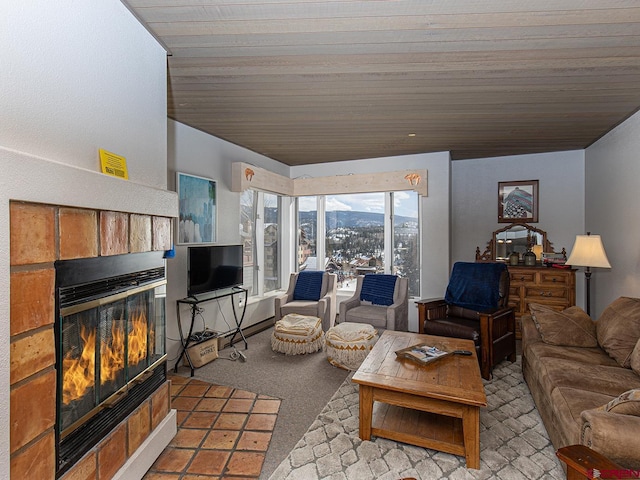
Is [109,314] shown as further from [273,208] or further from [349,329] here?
[273,208]

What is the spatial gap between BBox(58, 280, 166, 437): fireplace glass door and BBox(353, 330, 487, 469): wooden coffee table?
1.29 meters

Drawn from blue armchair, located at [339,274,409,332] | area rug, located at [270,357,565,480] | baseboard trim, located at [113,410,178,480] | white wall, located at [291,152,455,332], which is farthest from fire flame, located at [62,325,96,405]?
white wall, located at [291,152,455,332]

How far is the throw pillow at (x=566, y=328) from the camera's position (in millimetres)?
2688

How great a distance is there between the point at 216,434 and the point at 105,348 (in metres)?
1.08

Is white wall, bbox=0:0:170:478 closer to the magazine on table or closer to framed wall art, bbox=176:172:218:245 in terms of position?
framed wall art, bbox=176:172:218:245

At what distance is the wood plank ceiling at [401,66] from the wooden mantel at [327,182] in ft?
1.97

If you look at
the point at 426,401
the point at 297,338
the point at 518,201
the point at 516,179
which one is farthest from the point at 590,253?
the point at 297,338

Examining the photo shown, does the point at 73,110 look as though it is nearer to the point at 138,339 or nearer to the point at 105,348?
the point at 105,348

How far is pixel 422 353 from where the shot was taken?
8.29 ft

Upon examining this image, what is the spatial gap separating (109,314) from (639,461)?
238cm

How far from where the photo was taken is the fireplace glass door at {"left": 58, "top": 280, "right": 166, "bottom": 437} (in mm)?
1405

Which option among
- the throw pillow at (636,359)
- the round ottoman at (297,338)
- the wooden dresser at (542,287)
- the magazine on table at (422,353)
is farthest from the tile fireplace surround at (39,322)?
the wooden dresser at (542,287)

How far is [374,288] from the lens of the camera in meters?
4.46

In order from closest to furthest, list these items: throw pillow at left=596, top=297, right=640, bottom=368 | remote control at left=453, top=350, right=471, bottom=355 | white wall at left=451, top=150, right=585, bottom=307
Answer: throw pillow at left=596, top=297, right=640, bottom=368 < remote control at left=453, top=350, right=471, bottom=355 < white wall at left=451, top=150, right=585, bottom=307
